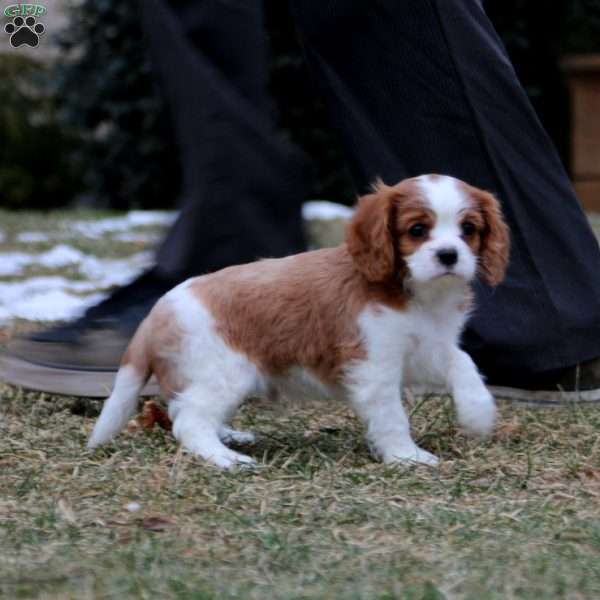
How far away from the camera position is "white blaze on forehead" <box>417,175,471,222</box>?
2939mm

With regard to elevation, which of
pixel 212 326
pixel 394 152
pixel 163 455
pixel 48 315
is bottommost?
pixel 48 315

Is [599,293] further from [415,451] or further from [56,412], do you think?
[56,412]

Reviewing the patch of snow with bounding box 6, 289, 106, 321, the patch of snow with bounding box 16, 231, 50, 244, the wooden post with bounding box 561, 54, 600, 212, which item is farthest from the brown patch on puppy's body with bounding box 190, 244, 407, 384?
the wooden post with bounding box 561, 54, 600, 212

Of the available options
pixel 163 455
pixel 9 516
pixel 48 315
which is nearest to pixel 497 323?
pixel 163 455

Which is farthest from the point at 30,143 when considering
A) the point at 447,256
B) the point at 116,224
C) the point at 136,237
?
the point at 447,256

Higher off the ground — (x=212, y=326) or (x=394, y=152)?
(x=394, y=152)

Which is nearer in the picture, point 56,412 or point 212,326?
point 212,326

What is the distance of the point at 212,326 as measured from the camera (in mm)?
3061

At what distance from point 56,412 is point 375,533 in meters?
1.41

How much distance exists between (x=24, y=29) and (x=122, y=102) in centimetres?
194

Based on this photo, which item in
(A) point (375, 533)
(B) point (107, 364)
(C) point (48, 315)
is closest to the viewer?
(A) point (375, 533)

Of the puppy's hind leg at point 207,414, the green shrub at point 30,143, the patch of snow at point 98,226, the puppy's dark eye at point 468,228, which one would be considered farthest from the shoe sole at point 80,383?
the green shrub at point 30,143

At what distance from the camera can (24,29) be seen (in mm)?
8914

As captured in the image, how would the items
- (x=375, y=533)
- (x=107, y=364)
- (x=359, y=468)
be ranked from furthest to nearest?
(x=107, y=364)
(x=359, y=468)
(x=375, y=533)
